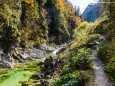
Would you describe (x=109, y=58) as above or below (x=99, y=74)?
above

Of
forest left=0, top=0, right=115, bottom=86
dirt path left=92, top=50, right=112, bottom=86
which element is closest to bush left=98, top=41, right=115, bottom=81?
forest left=0, top=0, right=115, bottom=86

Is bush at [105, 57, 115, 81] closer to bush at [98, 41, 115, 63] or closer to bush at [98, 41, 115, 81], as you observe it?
bush at [98, 41, 115, 81]

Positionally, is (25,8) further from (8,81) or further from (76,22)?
(76,22)

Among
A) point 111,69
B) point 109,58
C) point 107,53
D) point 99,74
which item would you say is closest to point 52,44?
point 107,53

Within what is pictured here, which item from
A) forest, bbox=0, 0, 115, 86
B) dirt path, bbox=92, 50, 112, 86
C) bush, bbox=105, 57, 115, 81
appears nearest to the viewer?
dirt path, bbox=92, 50, 112, 86

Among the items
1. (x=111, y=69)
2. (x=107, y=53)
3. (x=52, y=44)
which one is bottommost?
(x=52, y=44)

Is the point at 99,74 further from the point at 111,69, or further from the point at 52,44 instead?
the point at 52,44

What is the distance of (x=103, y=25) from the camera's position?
59500 millimetres

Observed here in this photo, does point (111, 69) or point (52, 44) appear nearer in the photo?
point (111, 69)

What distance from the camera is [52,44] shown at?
141375mm

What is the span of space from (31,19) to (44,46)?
1384cm

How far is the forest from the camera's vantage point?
34.8 metres

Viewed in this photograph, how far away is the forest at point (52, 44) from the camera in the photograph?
114ft

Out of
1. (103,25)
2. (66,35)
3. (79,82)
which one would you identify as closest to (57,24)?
(66,35)
